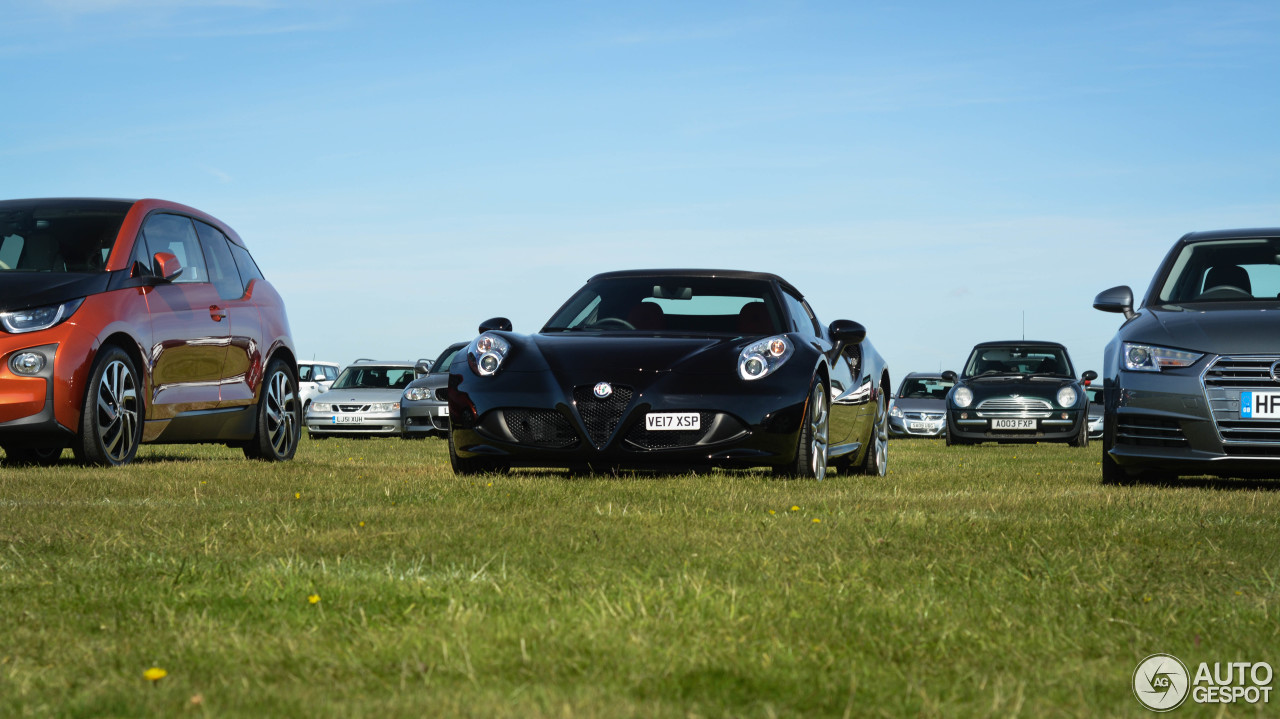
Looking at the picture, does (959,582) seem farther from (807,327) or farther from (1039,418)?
(1039,418)

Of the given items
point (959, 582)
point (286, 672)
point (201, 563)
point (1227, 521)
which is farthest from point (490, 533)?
point (1227, 521)

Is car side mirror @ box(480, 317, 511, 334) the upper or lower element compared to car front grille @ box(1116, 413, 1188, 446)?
upper

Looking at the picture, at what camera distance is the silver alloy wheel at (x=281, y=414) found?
1123 cm

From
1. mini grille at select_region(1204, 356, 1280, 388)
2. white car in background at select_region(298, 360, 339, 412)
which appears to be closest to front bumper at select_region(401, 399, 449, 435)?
mini grille at select_region(1204, 356, 1280, 388)

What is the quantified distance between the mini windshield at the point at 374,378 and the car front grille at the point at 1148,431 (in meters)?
18.0

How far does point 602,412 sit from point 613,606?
4.78 metres

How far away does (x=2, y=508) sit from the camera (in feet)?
20.2

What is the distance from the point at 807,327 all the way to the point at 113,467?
184 inches

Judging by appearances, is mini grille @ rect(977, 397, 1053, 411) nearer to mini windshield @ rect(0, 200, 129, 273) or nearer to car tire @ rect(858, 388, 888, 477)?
car tire @ rect(858, 388, 888, 477)

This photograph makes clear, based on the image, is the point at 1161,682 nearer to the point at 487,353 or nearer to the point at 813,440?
the point at 813,440

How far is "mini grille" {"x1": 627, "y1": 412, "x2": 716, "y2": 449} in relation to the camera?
27.5ft

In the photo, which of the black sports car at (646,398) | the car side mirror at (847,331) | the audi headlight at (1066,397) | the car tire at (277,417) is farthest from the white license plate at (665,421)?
the audi headlight at (1066,397)

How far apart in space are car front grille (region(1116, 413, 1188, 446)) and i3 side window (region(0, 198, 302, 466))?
617 centimetres

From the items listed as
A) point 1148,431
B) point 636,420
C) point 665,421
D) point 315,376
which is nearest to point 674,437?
point 665,421
